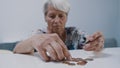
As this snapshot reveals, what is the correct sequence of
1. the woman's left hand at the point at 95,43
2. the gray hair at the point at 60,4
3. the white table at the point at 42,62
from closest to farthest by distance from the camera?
1. the white table at the point at 42,62
2. the woman's left hand at the point at 95,43
3. the gray hair at the point at 60,4

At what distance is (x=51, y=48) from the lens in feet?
2.54

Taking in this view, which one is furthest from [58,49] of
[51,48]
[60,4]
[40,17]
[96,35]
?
[40,17]

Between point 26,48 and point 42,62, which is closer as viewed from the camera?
point 42,62

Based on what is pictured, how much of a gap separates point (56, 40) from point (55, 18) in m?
0.58

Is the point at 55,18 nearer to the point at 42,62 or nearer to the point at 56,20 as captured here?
the point at 56,20

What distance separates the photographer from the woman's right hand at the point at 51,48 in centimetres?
77

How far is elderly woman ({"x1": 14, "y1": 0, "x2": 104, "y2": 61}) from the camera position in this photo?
0.78 m

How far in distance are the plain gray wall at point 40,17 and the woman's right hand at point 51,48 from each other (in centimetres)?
135

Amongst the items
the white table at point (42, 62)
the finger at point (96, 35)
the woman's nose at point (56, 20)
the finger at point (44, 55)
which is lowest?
the white table at point (42, 62)

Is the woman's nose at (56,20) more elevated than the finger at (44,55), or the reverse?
the woman's nose at (56,20)

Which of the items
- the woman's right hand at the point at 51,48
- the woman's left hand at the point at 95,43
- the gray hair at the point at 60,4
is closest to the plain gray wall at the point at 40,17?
the gray hair at the point at 60,4

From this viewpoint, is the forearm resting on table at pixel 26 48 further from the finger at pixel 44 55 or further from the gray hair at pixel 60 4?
the gray hair at pixel 60 4

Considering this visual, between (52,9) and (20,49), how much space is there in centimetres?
45

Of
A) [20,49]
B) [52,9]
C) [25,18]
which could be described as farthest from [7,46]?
[20,49]
